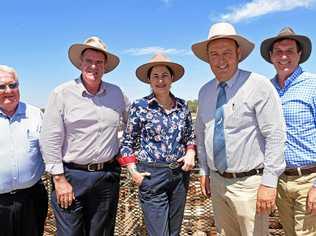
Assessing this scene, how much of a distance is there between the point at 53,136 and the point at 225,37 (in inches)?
53.0

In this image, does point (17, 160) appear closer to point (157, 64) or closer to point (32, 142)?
point (32, 142)

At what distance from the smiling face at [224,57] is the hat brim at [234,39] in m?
0.04

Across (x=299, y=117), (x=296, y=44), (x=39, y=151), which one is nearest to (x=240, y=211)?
(x=299, y=117)

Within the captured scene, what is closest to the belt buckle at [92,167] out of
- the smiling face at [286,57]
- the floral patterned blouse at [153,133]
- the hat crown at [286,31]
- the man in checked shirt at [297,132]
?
the floral patterned blouse at [153,133]

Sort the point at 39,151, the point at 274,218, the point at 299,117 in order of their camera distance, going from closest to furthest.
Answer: the point at 299,117
the point at 39,151
the point at 274,218

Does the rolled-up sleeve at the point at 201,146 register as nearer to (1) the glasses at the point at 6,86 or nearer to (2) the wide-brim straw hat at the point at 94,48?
(2) the wide-brim straw hat at the point at 94,48

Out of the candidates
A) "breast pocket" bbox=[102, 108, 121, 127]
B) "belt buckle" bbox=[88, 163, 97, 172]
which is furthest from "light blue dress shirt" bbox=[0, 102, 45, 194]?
"breast pocket" bbox=[102, 108, 121, 127]

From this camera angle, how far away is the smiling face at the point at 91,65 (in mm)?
3066

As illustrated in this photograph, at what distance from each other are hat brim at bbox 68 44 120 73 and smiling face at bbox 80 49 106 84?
4 centimetres

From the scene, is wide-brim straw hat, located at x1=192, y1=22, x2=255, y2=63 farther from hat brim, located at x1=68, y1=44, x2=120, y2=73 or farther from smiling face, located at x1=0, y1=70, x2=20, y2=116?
smiling face, located at x1=0, y1=70, x2=20, y2=116

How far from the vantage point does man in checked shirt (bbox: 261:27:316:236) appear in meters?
2.92

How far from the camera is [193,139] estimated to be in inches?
125

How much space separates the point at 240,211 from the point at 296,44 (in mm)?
1231

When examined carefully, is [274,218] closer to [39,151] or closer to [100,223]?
[100,223]
